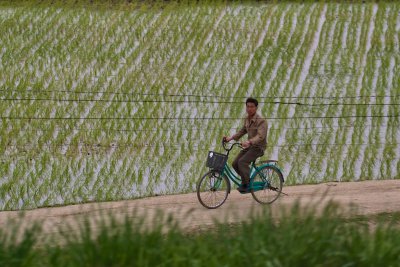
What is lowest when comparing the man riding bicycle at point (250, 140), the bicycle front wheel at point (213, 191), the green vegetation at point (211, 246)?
the green vegetation at point (211, 246)

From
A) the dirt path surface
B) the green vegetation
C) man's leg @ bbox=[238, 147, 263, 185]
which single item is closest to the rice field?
the dirt path surface

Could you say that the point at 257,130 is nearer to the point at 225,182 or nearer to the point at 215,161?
the point at 215,161

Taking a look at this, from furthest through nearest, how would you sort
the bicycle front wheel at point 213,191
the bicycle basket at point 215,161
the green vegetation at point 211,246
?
the bicycle front wheel at point 213,191 < the bicycle basket at point 215,161 < the green vegetation at point 211,246

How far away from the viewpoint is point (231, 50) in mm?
18953

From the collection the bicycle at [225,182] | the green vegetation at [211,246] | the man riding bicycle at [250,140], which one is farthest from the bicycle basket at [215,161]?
the green vegetation at [211,246]

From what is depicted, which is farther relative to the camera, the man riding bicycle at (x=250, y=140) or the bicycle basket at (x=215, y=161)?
the bicycle basket at (x=215, y=161)

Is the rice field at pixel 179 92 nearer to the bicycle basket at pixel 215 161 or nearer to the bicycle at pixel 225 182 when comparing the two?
the bicycle at pixel 225 182

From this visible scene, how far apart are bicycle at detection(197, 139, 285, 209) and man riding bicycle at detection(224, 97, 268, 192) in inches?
4.7

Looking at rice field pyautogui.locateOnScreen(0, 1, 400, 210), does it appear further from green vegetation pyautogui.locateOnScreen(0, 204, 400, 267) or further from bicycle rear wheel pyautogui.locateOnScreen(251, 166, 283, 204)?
green vegetation pyautogui.locateOnScreen(0, 204, 400, 267)

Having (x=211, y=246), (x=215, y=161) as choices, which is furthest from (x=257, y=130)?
(x=211, y=246)

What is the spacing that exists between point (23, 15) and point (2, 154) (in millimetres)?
8630

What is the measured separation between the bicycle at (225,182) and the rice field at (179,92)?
1380 mm

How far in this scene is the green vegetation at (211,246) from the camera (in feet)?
18.4

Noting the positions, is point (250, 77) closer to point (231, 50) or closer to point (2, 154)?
point (231, 50)
